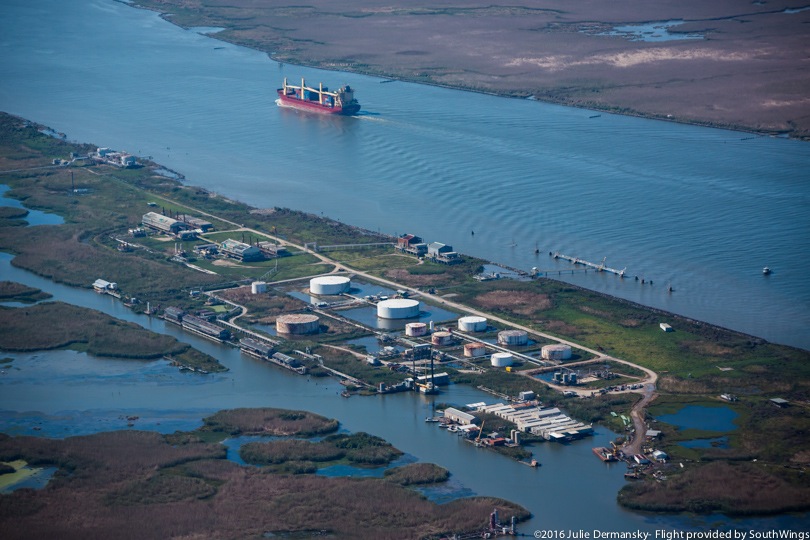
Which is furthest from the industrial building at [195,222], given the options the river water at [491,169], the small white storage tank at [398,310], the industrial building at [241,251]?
the small white storage tank at [398,310]

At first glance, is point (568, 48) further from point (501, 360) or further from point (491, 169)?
point (501, 360)

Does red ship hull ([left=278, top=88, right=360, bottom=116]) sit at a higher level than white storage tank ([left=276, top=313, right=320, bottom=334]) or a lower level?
higher

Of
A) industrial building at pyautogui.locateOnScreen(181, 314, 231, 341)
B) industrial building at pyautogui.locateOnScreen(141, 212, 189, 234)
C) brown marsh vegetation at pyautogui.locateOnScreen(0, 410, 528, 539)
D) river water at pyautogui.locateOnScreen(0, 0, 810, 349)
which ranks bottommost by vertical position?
brown marsh vegetation at pyautogui.locateOnScreen(0, 410, 528, 539)

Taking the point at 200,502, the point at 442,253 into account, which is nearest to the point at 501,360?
the point at 442,253

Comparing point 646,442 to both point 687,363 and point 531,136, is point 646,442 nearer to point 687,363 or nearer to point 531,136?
point 687,363

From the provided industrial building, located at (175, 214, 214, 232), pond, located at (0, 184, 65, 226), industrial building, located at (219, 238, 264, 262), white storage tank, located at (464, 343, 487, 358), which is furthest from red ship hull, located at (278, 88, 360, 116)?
white storage tank, located at (464, 343, 487, 358)

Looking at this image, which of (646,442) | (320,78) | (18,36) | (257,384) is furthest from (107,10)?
(646,442)

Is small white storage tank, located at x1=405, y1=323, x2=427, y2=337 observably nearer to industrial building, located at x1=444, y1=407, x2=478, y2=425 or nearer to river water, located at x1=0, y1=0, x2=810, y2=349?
industrial building, located at x1=444, y1=407, x2=478, y2=425
